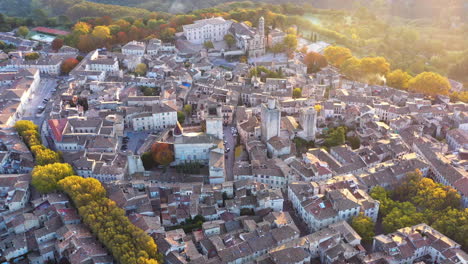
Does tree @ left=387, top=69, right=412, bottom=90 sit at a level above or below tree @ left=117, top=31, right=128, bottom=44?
below

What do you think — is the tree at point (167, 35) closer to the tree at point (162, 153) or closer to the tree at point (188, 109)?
the tree at point (188, 109)

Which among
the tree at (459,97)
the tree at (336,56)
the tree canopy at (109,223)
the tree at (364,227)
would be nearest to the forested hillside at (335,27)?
the tree at (336,56)

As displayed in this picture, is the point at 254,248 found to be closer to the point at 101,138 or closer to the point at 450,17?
the point at 101,138

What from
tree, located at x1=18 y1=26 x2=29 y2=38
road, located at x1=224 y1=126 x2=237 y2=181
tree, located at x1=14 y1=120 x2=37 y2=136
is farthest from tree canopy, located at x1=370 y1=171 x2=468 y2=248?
tree, located at x1=18 y1=26 x2=29 y2=38

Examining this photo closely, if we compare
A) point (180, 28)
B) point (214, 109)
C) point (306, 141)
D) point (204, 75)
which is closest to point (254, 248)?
point (306, 141)

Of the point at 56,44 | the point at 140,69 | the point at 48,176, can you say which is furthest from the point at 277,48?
the point at 48,176

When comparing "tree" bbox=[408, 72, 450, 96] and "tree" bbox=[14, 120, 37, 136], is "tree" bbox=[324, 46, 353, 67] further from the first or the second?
"tree" bbox=[14, 120, 37, 136]
